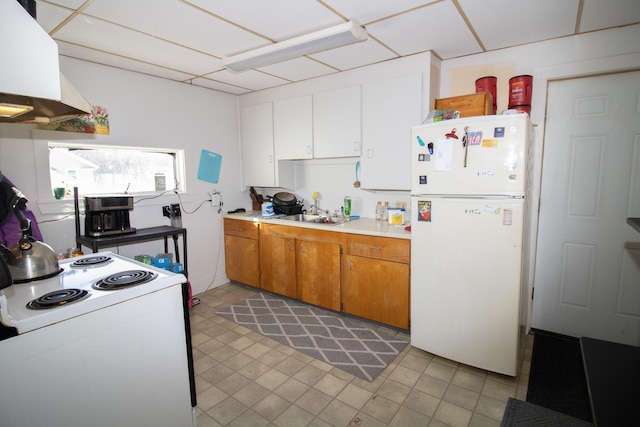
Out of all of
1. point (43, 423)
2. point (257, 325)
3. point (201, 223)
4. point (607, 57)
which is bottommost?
point (257, 325)

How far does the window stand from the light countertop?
969 millimetres

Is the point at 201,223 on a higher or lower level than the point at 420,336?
higher

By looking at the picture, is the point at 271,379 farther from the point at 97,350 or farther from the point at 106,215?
the point at 106,215

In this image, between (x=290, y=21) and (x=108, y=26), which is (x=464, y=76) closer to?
(x=290, y=21)

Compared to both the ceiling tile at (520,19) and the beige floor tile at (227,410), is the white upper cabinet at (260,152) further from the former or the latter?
the beige floor tile at (227,410)

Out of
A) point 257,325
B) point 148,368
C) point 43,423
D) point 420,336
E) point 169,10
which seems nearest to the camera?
point 43,423

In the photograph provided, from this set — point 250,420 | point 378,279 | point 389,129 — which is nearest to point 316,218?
point 378,279

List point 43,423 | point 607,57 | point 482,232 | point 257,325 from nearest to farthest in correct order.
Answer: point 43,423 < point 482,232 < point 607,57 < point 257,325

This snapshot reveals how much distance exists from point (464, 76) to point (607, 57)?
0.94 metres

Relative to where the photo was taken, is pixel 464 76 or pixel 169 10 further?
pixel 464 76

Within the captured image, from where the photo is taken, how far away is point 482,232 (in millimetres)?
2139

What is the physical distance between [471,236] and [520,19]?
1.45 m

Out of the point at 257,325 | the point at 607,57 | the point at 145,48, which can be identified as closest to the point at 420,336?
the point at 257,325

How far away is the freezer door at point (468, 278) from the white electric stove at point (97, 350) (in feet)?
5.37
